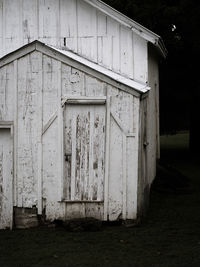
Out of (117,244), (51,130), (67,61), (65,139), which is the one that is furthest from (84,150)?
(117,244)

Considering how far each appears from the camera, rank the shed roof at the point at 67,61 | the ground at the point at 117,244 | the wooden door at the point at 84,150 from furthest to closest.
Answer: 1. the wooden door at the point at 84,150
2. the shed roof at the point at 67,61
3. the ground at the point at 117,244

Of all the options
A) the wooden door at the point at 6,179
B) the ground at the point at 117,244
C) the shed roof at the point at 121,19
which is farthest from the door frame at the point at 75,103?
the shed roof at the point at 121,19

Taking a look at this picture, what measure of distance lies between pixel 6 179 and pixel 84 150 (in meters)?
1.68

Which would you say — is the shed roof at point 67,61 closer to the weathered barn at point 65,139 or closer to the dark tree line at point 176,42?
the weathered barn at point 65,139

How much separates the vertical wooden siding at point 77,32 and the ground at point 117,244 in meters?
3.62

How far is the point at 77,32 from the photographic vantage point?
14.2 meters

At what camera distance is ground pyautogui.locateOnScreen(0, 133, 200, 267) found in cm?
919

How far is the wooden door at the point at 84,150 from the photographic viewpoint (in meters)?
11.9

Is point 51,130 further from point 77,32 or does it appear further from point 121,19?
point 121,19

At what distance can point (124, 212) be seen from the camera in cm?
1190

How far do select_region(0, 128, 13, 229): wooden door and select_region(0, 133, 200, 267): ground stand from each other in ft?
1.43

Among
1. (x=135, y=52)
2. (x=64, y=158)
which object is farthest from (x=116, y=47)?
(x=64, y=158)

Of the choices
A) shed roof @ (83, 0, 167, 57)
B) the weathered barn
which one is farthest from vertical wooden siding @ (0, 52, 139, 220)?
shed roof @ (83, 0, 167, 57)

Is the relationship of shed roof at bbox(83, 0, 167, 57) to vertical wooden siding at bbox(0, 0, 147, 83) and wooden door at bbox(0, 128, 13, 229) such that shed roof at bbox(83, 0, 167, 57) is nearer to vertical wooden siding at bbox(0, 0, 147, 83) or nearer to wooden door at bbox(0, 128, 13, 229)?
vertical wooden siding at bbox(0, 0, 147, 83)
